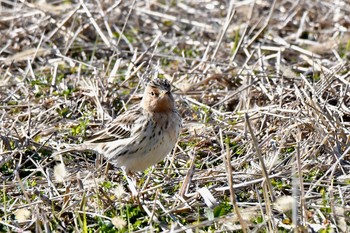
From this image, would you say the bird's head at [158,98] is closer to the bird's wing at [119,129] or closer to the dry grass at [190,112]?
the bird's wing at [119,129]

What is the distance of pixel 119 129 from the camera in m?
6.98

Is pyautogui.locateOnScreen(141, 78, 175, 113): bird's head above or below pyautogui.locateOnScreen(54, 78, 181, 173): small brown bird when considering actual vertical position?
above

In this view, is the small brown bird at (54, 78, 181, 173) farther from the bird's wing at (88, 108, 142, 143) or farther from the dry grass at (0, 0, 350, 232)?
the dry grass at (0, 0, 350, 232)

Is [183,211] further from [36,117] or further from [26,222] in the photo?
[36,117]

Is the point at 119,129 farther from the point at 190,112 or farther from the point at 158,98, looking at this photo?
the point at 190,112

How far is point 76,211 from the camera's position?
18.4 ft

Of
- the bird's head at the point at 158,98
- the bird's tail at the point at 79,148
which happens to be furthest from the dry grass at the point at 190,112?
the bird's head at the point at 158,98

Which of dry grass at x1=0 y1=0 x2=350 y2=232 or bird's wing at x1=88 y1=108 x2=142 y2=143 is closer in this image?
dry grass at x1=0 y1=0 x2=350 y2=232

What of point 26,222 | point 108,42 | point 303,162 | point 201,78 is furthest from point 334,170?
point 108,42

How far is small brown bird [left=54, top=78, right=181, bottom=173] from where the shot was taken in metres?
6.59

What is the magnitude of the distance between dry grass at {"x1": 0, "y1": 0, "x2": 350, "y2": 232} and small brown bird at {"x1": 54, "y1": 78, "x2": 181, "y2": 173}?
0.58 ft

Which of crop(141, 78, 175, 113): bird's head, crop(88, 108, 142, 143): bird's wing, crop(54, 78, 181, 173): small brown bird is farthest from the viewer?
crop(88, 108, 142, 143): bird's wing

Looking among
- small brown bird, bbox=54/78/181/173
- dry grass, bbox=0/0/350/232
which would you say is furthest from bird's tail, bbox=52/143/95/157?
dry grass, bbox=0/0/350/232

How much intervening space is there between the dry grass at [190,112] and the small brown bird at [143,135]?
0.18m
